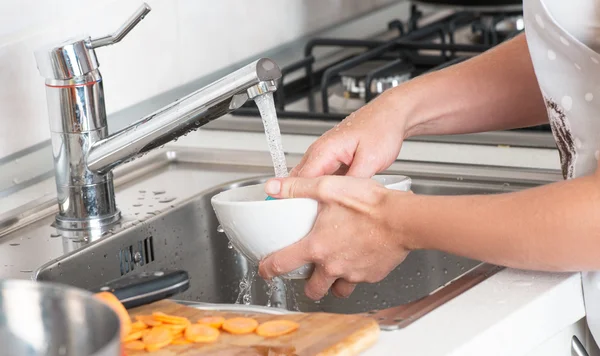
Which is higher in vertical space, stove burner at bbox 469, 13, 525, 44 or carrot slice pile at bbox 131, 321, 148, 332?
stove burner at bbox 469, 13, 525, 44

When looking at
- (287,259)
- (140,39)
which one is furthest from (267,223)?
(140,39)

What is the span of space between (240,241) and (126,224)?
201 millimetres

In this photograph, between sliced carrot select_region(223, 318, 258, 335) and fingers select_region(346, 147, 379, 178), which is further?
fingers select_region(346, 147, 379, 178)

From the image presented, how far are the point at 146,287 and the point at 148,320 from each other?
0.10 feet

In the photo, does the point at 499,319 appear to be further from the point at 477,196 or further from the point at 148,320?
the point at 148,320

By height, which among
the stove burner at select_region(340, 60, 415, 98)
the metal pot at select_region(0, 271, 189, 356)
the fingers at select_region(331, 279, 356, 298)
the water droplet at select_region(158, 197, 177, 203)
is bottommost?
the fingers at select_region(331, 279, 356, 298)

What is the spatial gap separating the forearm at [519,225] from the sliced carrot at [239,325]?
0.18m

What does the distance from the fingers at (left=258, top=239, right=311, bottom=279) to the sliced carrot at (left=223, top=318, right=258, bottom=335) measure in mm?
151

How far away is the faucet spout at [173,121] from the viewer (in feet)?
3.73

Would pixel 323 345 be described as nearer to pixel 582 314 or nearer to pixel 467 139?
pixel 582 314

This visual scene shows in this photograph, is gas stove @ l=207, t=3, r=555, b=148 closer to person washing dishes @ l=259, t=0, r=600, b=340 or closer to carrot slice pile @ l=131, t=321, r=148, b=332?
person washing dishes @ l=259, t=0, r=600, b=340

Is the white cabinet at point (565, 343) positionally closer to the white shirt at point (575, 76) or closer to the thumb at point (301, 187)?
the white shirt at point (575, 76)

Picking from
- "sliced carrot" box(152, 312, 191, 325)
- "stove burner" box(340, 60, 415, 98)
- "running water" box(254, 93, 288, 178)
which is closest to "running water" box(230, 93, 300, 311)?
"running water" box(254, 93, 288, 178)

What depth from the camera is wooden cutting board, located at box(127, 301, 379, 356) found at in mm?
835
